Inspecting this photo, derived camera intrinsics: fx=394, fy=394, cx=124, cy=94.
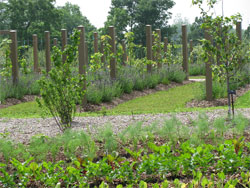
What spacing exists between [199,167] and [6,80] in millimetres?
8932

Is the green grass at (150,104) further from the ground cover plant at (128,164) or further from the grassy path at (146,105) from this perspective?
the ground cover plant at (128,164)

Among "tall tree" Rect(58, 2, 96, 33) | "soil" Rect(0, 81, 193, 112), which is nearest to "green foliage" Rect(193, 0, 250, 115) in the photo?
"soil" Rect(0, 81, 193, 112)

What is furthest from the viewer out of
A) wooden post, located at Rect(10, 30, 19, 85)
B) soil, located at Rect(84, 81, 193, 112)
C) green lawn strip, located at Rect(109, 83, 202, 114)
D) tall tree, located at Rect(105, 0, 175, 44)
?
tall tree, located at Rect(105, 0, 175, 44)

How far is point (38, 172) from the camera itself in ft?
11.1

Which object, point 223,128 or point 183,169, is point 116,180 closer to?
point 183,169

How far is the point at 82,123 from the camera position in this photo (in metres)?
6.07

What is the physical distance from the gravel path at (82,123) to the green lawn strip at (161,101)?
157 centimetres

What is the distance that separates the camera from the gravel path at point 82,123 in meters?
5.40

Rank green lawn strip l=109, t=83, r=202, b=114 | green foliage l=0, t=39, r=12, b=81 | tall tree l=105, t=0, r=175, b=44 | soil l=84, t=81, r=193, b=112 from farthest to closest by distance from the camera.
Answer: tall tree l=105, t=0, r=175, b=44, green foliage l=0, t=39, r=12, b=81, soil l=84, t=81, r=193, b=112, green lawn strip l=109, t=83, r=202, b=114

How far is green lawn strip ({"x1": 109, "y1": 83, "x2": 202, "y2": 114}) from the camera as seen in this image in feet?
27.5

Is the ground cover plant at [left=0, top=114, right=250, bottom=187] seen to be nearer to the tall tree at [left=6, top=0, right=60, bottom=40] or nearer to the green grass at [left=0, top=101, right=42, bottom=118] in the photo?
the green grass at [left=0, top=101, right=42, bottom=118]

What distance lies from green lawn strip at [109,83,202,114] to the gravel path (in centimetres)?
157

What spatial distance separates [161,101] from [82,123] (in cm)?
384

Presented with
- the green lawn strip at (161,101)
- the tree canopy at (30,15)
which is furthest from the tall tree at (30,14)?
the green lawn strip at (161,101)
